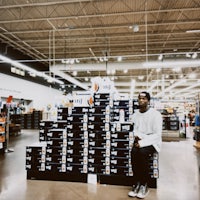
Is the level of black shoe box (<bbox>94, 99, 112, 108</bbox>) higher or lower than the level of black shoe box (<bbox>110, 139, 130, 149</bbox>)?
higher

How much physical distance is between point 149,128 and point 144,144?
26 cm

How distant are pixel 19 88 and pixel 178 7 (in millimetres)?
11514

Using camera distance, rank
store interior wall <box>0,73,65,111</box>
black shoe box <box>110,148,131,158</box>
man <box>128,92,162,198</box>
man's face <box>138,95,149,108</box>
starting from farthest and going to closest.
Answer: store interior wall <box>0,73,65,111</box>, black shoe box <box>110,148,131,158</box>, man's face <box>138,95,149,108</box>, man <box>128,92,162,198</box>

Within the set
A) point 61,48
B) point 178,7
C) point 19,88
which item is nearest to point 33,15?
point 61,48

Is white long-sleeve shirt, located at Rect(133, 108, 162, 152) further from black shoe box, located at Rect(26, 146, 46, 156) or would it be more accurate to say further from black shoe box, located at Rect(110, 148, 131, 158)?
black shoe box, located at Rect(26, 146, 46, 156)

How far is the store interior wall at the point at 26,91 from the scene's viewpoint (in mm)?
13175

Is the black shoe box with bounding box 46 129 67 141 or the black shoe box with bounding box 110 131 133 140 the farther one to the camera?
the black shoe box with bounding box 46 129 67 141

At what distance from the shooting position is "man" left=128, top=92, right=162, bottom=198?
3201 millimetres

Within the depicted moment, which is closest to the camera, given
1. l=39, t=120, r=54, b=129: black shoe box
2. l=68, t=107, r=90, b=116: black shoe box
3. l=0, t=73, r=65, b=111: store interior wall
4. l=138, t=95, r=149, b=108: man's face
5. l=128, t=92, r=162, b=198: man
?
l=128, t=92, r=162, b=198: man

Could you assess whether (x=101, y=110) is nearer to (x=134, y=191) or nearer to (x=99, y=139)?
(x=99, y=139)

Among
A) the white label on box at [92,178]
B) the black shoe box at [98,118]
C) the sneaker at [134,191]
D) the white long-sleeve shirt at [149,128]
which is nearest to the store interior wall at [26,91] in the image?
the black shoe box at [98,118]

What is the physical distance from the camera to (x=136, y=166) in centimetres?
326

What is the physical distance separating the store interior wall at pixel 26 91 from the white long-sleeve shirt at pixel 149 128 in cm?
796

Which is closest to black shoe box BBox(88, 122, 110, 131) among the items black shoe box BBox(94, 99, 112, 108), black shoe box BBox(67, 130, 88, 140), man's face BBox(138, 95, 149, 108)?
black shoe box BBox(67, 130, 88, 140)
